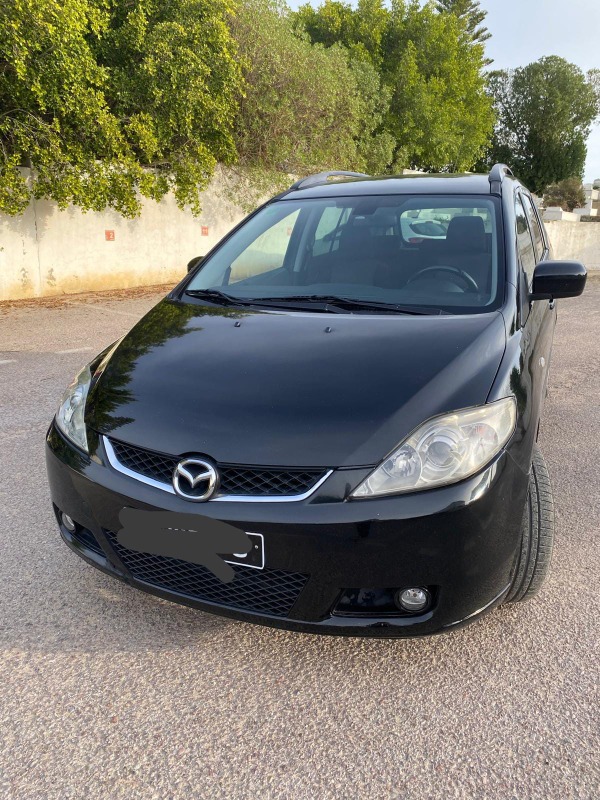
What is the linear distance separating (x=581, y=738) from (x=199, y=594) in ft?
3.96

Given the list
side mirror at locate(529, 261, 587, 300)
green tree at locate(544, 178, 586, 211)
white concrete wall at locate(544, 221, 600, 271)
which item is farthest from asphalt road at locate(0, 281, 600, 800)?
green tree at locate(544, 178, 586, 211)

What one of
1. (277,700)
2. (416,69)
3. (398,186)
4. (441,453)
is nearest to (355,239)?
(398,186)

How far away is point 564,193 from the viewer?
49875 mm

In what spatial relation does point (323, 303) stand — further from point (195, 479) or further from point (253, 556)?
point (253, 556)

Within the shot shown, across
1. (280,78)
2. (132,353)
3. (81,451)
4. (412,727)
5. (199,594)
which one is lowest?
(412,727)

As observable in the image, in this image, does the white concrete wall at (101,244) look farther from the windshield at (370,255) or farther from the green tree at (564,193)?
the green tree at (564,193)

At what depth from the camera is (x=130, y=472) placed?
6.73 feet

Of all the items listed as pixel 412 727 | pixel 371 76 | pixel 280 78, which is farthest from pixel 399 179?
pixel 371 76

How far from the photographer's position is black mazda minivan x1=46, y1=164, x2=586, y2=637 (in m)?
1.85

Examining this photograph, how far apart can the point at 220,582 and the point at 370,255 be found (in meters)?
1.77

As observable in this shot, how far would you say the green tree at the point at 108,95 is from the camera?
329 inches

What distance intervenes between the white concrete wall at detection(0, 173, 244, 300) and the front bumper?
30.8 ft

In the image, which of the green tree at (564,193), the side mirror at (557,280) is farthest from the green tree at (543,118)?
the side mirror at (557,280)

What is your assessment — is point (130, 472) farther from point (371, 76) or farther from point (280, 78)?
point (371, 76)
